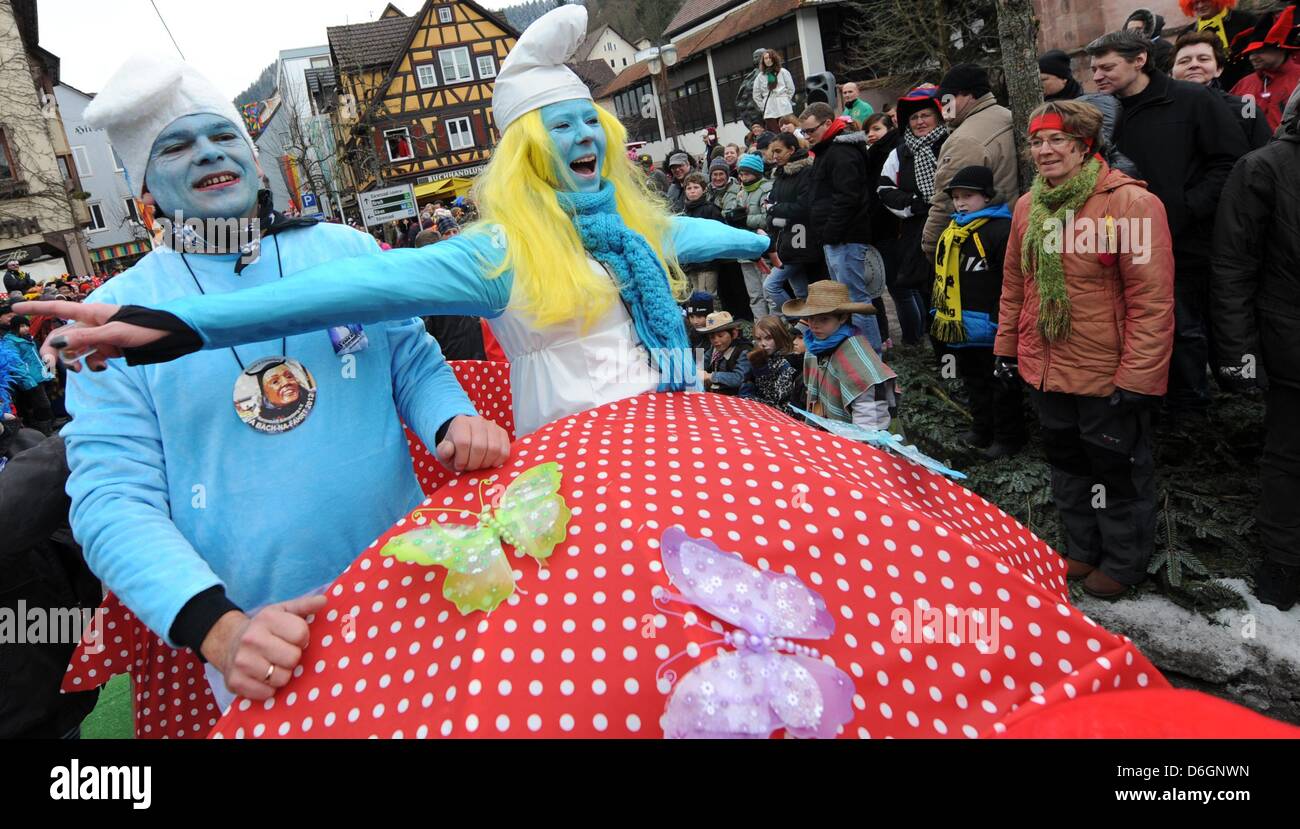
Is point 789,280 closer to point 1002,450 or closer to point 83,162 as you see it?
point 1002,450

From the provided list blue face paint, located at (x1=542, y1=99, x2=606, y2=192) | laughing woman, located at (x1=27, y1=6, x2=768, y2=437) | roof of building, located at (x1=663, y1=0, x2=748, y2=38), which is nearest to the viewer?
laughing woman, located at (x1=27, y1=6, x2=768, y2=437)

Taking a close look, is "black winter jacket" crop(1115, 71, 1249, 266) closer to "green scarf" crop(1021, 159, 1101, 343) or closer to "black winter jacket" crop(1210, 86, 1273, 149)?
"black winter jacket" crop(1210, 86, 1273, 149)

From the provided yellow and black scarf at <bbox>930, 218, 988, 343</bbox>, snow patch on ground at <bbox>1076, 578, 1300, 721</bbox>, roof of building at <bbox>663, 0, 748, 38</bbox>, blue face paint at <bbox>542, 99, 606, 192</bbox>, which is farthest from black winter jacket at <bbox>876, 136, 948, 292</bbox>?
roof of building at <bbox>663, 0, 748, 38</bbox>

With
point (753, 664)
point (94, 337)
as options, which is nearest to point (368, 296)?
point (94, 337)

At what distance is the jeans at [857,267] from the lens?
21.0 feet

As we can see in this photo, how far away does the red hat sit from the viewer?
14.9ft

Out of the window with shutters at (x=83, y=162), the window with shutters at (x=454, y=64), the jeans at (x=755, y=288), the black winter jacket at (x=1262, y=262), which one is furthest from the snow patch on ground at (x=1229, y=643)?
the window with shutters at (x=83, y=162)

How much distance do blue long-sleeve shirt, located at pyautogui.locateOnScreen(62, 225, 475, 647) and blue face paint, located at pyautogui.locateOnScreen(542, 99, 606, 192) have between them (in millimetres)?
467

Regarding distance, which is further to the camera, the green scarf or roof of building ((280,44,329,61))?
roof of building ((280,44,329,61))

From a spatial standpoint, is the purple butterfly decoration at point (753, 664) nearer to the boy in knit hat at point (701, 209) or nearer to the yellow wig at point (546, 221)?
the yellow wig at point (546, 221)

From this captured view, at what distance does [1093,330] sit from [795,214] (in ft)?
12.0

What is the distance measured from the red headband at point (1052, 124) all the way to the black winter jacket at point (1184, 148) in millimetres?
941
